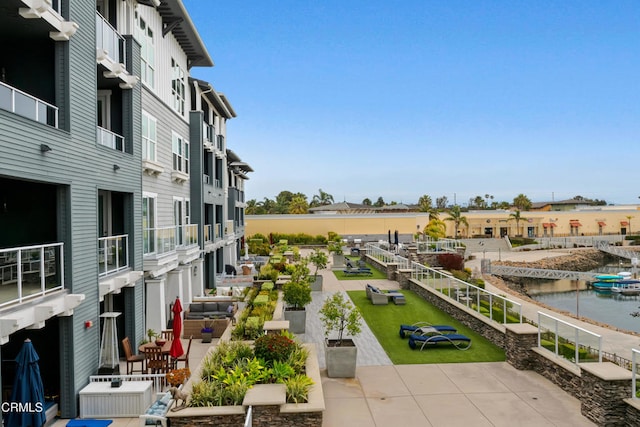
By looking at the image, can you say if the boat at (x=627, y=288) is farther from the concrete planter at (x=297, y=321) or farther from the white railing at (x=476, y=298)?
the concrete planter at (x=297, y=321)

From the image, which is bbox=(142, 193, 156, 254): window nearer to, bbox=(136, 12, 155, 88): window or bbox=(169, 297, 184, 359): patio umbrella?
bbox=(169, 297, 184, 359): patio umbrella

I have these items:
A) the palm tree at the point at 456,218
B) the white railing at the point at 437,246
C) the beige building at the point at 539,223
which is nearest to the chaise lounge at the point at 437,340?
the white railing at the point at 437,246

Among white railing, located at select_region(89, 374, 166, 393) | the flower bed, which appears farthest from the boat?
white railing, located at select_region(89, 374, 166, 393)

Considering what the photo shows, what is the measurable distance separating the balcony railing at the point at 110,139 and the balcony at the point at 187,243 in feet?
16.2

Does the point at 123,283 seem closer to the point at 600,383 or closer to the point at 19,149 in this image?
the point at 19,149

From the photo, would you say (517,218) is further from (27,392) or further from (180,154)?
(27,392)

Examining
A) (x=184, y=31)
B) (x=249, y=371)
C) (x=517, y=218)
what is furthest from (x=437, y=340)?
(x=517, y=218)

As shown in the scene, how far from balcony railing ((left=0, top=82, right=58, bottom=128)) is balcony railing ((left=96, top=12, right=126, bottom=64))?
2861 millimetres

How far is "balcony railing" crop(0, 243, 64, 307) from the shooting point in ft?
27.4

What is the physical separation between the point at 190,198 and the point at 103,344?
12.4 metres

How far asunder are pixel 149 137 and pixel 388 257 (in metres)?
20.7

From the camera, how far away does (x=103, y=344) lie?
36.1ft

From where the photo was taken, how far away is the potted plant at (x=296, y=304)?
17.3 m

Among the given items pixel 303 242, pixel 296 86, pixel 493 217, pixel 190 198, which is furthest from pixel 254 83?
pixel 493 217
